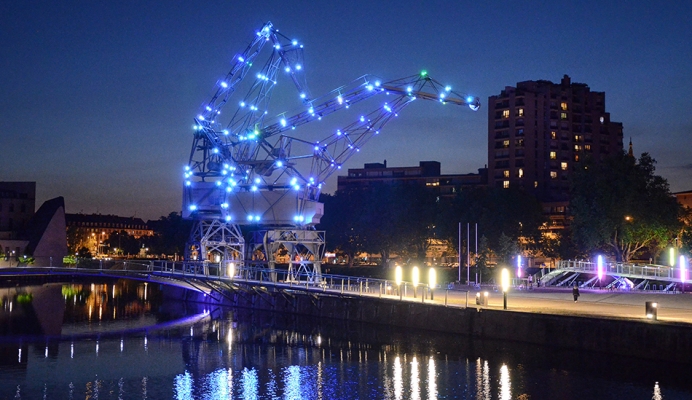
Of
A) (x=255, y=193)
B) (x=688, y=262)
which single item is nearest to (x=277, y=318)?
(x=255, y=193)

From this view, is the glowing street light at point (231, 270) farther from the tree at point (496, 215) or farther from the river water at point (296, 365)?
the tree at point (496, 215)

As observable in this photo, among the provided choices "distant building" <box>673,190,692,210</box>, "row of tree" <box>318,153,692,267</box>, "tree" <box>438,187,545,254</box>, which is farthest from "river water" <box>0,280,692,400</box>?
"distant building" <box>673,190,692,210</box>

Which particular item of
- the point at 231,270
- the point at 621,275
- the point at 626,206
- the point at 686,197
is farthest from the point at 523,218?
the point at 686,197

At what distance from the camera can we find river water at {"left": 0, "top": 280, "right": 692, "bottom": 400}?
30.3 meters

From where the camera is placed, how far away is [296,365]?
1446 inches

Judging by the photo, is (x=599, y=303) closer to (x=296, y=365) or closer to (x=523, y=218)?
(x=296, y=365)

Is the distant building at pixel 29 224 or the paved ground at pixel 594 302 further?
the distant building at pixel 29 224

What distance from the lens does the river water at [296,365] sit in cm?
3034

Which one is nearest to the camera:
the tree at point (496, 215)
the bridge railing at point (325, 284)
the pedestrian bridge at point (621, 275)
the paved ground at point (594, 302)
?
the paved ground at point (594, 302)

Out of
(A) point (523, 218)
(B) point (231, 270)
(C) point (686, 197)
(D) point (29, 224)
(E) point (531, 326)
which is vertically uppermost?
(C) point (686, 197)

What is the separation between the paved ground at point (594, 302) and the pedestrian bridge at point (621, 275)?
5629 mm

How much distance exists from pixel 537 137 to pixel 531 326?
113373 mm

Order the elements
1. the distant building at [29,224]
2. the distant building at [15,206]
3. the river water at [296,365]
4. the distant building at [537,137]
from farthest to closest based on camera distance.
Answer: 1. the distant building at [537,137]
2. the distant building at [15,206]
3. the distant building at [29,224]
4. the river water at [296,365]

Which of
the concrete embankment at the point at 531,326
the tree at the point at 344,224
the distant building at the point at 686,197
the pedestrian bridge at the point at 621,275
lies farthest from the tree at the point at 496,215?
the distant building at the point at 686,197
